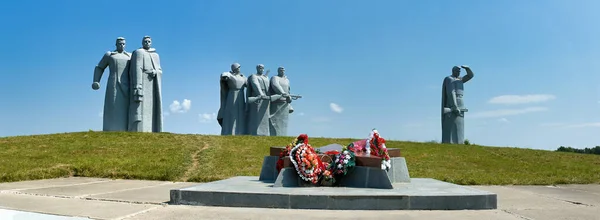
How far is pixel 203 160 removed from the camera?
1435 centimetres

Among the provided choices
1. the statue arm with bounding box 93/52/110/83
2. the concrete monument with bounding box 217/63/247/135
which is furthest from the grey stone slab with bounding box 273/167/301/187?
the concrete monument with bounding box 217/63/247/135

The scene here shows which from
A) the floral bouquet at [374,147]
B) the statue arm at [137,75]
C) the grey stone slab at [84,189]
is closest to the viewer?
the floral bouquet at [374,147]

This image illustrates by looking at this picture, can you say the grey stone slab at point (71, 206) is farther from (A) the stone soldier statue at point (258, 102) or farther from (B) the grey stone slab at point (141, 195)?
(A) the stone soldier statue at point (258, 102)

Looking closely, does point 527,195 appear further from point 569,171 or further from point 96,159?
point 96,159

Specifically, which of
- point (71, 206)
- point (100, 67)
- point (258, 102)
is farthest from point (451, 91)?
point (71, 206)

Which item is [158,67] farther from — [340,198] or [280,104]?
[340,198]

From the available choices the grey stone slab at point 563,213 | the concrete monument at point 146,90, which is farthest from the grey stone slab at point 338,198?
the concrete monument at point 146,90

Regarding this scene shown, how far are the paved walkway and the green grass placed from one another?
9.84 ft

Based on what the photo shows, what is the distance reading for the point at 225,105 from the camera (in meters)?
26.2

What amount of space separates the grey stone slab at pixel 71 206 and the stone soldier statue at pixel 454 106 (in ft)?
65.4

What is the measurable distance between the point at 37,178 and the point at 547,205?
10040mm

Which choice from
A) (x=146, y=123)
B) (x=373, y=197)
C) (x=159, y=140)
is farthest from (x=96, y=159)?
(x=373, y=197)

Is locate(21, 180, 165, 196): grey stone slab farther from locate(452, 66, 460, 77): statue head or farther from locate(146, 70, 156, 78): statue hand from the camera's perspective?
locate(452, 66, 460, 77): statue head

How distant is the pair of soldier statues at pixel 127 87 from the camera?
68.7 ft
